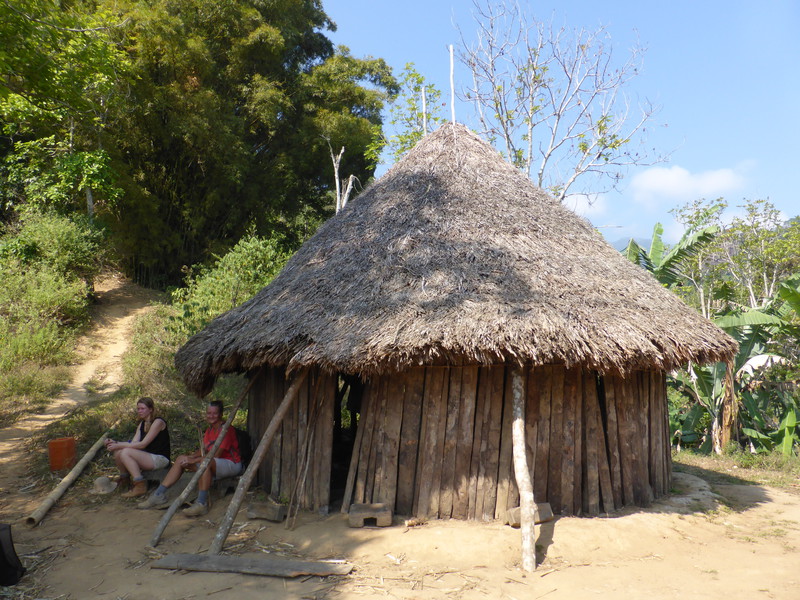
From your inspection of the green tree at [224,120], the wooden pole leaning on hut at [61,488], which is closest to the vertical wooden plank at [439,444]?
the wooden pole leaning on hut at [61,488]

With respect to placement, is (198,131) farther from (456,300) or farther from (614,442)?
(614,442)

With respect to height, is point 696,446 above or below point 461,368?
below

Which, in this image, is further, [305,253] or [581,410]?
[305,253]

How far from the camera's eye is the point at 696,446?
10.1 meters

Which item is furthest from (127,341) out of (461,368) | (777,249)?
(777,249)

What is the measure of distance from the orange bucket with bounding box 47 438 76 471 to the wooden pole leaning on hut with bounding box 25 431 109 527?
0.14 metres

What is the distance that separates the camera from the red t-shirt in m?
5.81

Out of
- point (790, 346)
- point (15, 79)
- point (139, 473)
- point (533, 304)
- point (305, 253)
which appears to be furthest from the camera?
point (790, 346)

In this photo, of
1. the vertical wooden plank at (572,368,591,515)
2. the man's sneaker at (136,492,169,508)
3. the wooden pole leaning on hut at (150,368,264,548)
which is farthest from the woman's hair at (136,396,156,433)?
the vertical wooden plank at (572,368,591,515)

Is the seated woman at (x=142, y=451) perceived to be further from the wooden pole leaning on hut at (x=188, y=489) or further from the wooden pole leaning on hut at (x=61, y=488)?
the wooden pole leaning on hut at (x=188, y=489)

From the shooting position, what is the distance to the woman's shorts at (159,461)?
593 cm

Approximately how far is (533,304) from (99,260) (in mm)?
11782

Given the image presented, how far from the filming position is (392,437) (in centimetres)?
527

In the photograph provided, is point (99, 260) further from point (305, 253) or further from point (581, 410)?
point (581, 410)
